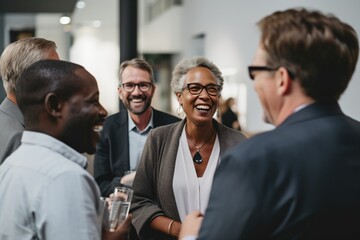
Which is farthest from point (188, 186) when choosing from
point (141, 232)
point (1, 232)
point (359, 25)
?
point (359, 25)

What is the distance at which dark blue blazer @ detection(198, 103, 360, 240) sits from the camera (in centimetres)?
119

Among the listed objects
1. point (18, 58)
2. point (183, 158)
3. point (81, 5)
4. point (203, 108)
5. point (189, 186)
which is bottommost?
point (189, 186)

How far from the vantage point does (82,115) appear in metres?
1.40

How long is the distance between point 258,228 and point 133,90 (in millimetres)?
2004

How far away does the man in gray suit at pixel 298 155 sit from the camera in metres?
1.19

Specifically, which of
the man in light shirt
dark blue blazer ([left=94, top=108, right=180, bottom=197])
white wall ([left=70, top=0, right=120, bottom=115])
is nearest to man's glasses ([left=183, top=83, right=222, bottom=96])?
dark blue blazer ([left=94, top=108, right=180, bottom=197])

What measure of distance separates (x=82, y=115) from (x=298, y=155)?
1.89 feet

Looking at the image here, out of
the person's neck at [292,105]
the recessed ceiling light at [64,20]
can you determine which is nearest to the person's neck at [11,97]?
the person's neck at [292,105]

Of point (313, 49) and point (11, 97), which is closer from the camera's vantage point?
point (313, 49)

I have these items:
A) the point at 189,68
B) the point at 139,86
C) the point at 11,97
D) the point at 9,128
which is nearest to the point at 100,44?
the point at 139,86

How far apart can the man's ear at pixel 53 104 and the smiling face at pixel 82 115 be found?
16mm

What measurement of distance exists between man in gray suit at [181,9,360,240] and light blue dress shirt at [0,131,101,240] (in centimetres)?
30

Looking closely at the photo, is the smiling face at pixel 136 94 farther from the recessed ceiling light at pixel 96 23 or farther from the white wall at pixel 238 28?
the recessed ceiling light at pixel 96 23

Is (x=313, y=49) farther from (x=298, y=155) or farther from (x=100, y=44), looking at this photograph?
(x=100, y=44)
